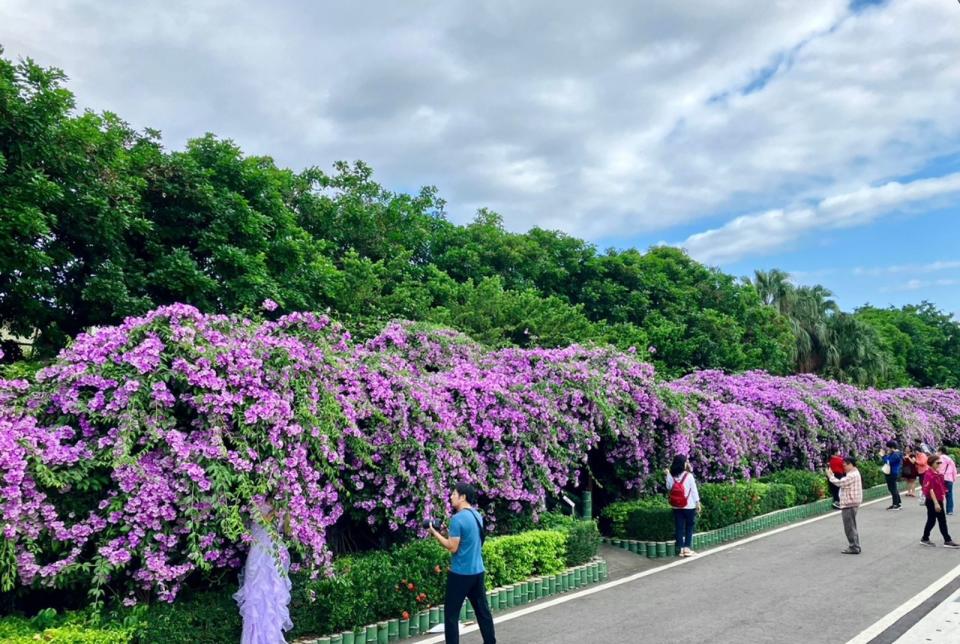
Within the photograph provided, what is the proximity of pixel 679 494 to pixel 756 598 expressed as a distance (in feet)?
10.3

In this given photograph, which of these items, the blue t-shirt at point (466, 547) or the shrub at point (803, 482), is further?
the shrub at point (803, 482)

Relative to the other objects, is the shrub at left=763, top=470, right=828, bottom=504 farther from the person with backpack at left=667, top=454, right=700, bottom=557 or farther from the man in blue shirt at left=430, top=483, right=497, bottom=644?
the man in blue shirt at left=430, top=483, right=497, bottom=644

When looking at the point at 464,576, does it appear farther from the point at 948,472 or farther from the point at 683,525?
the point at 948,472

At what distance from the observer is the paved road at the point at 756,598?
305 inches

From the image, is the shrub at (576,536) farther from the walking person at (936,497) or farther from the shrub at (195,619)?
the walking person at (936,497)

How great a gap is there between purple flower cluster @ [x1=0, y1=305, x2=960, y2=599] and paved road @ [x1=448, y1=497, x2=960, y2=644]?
2.02m

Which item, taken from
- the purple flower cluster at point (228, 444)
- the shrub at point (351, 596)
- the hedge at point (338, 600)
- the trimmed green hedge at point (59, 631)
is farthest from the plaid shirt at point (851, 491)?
the trimmed green hedge at point (59, 631)

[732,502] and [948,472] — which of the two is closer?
[732,502]

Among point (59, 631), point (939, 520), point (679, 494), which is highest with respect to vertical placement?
point (679, 494)

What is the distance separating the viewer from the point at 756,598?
927 cm

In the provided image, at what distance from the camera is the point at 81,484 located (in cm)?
619

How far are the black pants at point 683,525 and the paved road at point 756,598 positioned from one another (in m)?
0.41

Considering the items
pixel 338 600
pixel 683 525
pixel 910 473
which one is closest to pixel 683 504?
pixel 683 525

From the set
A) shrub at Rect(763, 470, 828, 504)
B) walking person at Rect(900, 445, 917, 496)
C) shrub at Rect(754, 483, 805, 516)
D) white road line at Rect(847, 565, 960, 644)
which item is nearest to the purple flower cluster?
white road line at Rect(847, 565, 960, 644)
